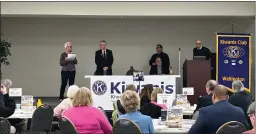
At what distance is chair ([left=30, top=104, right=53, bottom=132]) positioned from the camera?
5965mm

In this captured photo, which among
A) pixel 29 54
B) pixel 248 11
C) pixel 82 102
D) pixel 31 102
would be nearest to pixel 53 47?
pixel 29 54

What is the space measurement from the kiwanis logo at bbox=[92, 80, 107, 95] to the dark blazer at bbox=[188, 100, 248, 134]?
5.77m

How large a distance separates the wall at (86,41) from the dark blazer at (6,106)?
7.64 metres

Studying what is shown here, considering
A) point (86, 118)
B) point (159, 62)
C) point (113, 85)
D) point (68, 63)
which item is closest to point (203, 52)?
point (159, 62)

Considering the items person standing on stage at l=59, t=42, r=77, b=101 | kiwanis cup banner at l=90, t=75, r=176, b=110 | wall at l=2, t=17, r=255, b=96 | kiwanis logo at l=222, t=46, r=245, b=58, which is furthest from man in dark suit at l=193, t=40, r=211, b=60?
person standing on stage at l=59, t=42, r=77, b=101

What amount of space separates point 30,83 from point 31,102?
6885 mm

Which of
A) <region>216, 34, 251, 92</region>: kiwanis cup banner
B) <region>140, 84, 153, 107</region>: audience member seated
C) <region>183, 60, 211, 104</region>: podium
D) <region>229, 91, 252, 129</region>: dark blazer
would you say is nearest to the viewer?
<region>229, 91, 252, 129</region>: dark blazer

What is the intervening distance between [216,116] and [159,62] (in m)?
7.76

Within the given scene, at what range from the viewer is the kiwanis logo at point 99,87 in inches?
401

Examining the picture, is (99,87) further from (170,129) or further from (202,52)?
(170,129)

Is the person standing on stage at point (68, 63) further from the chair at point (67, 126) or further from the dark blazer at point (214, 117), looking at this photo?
the dark blazer at point (214, 117)

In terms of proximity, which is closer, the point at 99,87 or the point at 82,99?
the point at 82,99

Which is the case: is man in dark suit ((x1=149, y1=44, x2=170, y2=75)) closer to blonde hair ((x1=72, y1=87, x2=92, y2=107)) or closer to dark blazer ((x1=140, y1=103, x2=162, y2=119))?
dark blazer ((x1=140, y1=103, x2=162, y2=119))

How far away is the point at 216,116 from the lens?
4.51 metres
